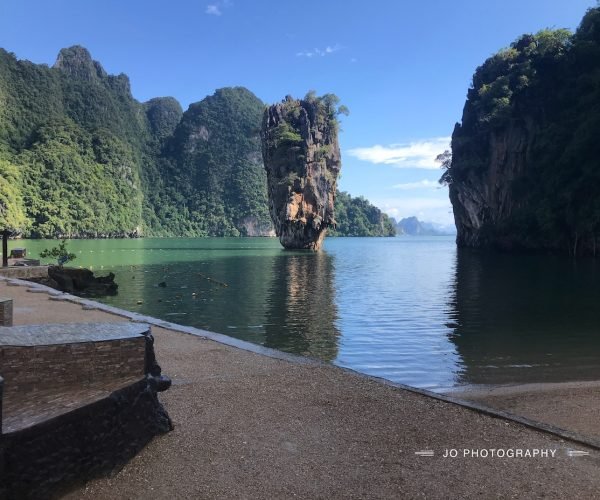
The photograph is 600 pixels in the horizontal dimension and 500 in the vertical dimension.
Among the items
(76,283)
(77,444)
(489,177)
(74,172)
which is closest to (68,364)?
(77,444)

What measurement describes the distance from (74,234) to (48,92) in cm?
5894

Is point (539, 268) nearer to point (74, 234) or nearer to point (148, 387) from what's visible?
point (148, 387)

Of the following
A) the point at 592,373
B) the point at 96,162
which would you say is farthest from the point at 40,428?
the point at 96,162

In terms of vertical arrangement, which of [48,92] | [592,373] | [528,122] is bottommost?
[592,373]

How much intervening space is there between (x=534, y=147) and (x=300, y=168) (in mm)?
31864

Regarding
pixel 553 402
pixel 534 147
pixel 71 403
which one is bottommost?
pixel 553 402

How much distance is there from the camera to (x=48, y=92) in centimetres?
15812

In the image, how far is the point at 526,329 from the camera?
16297 mm

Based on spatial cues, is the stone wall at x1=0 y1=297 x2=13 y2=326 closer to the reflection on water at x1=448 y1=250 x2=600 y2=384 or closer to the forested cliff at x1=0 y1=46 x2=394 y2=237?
the reflection on water at x1=448 y1=250 x2=600 y2=384

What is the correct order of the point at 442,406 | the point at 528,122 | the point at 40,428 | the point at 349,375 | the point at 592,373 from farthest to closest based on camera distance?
the point at 528,122 < the point at 592,373 < the point at 349,375 < the point at 442,406 < the point at 40,428

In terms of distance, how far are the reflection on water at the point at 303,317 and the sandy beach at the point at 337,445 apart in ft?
17.2

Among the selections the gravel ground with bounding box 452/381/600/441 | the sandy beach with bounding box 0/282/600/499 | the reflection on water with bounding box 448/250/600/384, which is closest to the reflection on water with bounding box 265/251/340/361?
the reflection on water with bounding box 448/250/600/384

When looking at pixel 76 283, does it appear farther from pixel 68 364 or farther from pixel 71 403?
pixel 71 403

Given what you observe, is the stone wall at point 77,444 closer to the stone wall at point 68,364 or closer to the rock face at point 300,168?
the stone wall at point 68,364
